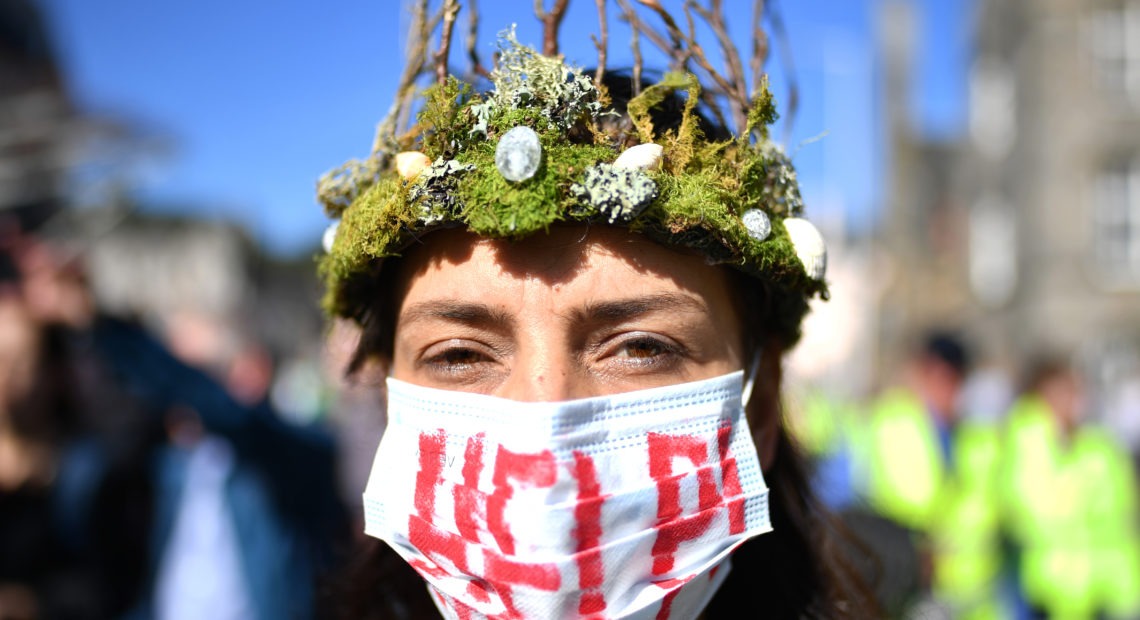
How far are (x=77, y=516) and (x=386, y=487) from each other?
2150 mm

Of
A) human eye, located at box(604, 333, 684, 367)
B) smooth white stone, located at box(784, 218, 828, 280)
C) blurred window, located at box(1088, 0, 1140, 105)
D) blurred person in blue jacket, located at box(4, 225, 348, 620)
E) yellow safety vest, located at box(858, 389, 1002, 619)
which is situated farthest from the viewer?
blurred window, located at box(1088, 0, 1140, 105)

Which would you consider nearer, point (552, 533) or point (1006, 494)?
point (552, 533)

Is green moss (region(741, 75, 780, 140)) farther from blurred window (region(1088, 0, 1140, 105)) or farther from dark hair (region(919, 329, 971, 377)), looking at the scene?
blurred window (region(1088, 0, 1140, 105))

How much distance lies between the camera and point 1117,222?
65.3 ft

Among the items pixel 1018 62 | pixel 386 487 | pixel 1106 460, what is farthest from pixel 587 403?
pixel 1018 62

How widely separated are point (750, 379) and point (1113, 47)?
70.0 ft

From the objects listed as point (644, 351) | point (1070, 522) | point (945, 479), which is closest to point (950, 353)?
point (945, 479)

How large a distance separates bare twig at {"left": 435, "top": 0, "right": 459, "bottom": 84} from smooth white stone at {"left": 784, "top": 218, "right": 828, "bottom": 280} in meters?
0.75

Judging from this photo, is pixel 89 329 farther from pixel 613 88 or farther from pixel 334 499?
pixel 613 88

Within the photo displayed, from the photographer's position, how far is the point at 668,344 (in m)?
1.77

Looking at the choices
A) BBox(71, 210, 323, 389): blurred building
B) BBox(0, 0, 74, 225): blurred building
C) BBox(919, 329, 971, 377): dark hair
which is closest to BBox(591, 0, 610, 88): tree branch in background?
BBox(919, 329, 971, 377): dark hair

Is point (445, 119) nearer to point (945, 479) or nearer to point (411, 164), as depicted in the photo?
point (411, 164)

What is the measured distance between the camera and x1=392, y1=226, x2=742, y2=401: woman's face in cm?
169

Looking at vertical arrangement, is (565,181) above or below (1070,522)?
above
